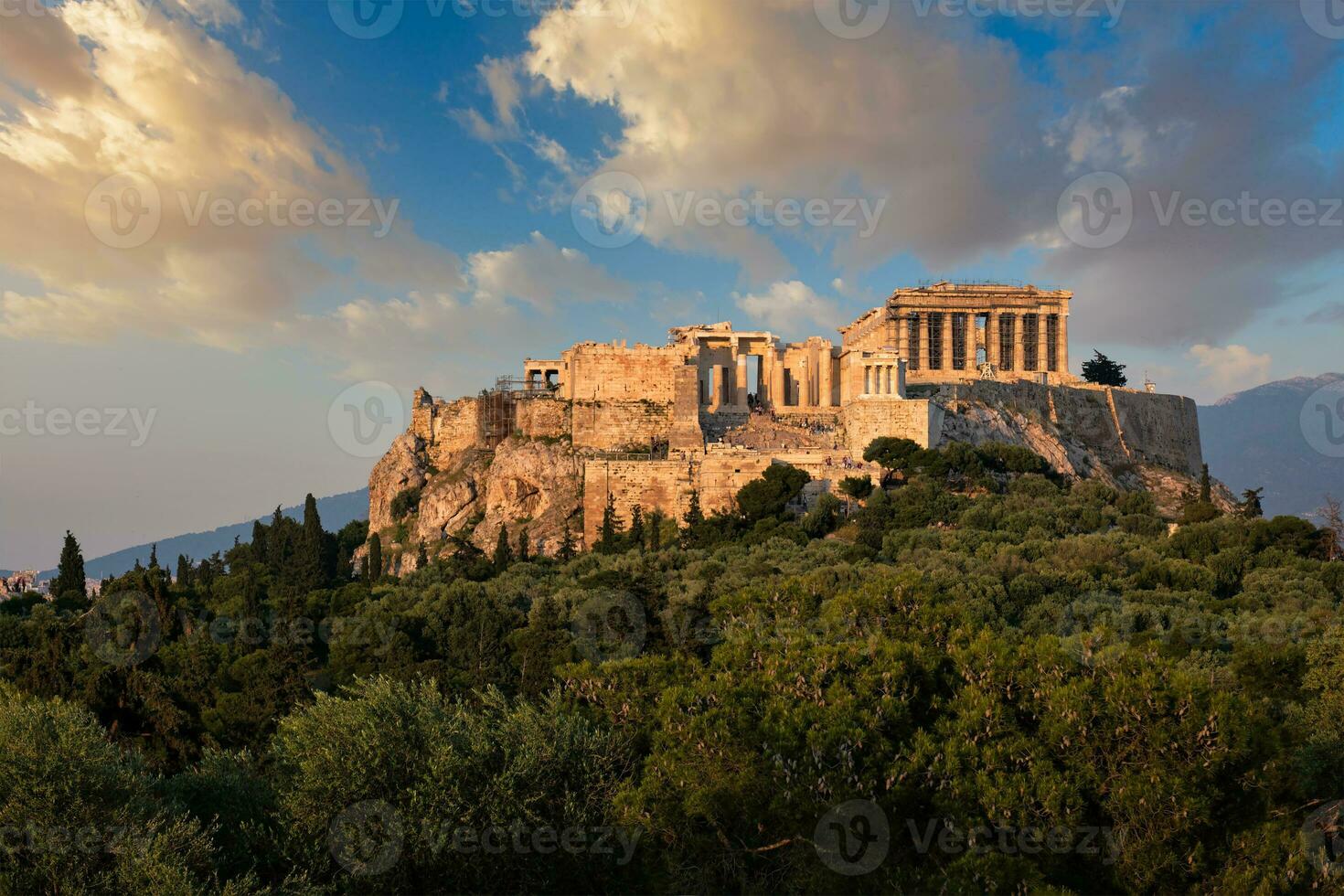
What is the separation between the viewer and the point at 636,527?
40.7 m

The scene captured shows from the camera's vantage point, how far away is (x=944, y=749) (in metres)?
13.3

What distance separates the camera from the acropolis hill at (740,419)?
42750mm

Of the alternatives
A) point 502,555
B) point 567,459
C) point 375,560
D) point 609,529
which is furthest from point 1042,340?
point 375,560

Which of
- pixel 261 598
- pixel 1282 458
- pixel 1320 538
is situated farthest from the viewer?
pixel 1282 458

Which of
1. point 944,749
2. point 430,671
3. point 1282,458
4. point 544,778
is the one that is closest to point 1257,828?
point 944,749

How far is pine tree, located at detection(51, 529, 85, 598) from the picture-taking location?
3944 cm

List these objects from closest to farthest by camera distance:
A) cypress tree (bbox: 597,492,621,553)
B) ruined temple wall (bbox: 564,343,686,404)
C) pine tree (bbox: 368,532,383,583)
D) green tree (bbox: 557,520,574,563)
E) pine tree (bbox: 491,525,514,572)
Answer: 1. pine tree (bbox: 491,525,514,572)
2. green tree (bbox: 557,520,574,563)
3. cypress tree (bbox: 597,492,621,553)
4. pine tree (bbox: 368,532,383,583)
5. ruined temple wall (bbox: 564,343,686,404)

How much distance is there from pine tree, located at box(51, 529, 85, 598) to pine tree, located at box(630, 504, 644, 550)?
20.4 meters

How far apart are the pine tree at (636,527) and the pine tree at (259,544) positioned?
56.8 feet

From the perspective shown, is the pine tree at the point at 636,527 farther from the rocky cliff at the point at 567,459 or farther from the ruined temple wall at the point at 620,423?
the ruined temple wall at the point at 620,423

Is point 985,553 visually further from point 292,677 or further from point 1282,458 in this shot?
point 1282,458

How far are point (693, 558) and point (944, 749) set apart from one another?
21500mm

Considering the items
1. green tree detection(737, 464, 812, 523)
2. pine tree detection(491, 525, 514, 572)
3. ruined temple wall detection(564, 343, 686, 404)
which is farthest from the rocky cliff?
pine tree detection(491, 525, 514, 572)

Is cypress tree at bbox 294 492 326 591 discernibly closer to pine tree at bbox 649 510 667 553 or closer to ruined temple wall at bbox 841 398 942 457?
pine tree at bbox 649 510 667 553
